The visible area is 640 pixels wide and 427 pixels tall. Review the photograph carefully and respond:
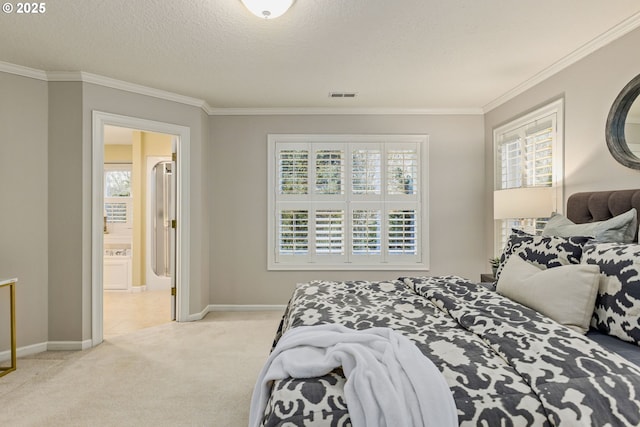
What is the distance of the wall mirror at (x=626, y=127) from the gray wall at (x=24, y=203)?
15.3 feet

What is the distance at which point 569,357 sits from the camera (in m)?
1.23

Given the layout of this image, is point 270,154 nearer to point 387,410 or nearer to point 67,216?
point 67,216

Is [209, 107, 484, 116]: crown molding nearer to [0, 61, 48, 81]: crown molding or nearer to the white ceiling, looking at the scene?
the white ceiling

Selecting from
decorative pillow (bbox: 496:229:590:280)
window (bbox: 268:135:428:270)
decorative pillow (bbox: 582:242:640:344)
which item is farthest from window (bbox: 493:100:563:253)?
decorative pillow (bbox: 582:242:640:344)

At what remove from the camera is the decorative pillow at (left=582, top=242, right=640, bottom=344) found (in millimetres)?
1516

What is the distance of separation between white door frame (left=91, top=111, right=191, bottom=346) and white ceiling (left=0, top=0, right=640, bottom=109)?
0.42 meters

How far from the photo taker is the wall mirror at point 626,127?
91.9 inches

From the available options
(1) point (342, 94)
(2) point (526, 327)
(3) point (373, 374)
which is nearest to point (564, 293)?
(2) point (526, 327)

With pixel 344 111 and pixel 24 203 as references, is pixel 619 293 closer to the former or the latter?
pixel 344 111

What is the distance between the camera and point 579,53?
279 centimetres

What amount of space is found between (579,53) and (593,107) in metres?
0.48

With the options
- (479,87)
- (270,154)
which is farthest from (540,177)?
(270,154)

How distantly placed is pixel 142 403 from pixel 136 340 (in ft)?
4.24

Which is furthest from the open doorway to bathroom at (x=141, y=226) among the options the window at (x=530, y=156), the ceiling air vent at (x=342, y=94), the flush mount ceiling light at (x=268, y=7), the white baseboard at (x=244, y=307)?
the window at (x=530, y=156)
